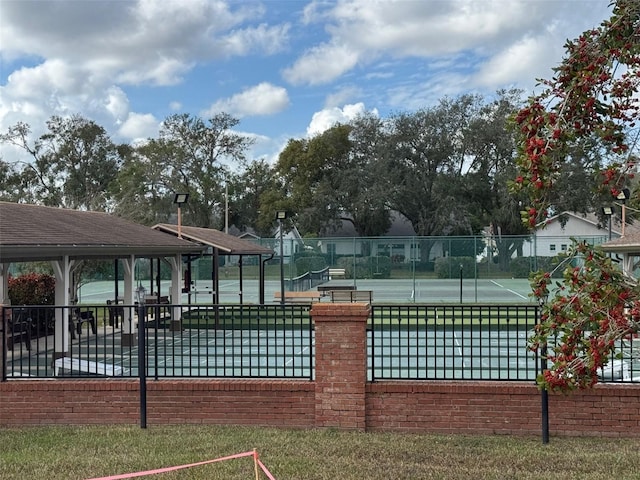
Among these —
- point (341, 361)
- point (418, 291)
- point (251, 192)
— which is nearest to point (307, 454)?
point (341, 361)

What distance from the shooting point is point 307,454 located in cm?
635

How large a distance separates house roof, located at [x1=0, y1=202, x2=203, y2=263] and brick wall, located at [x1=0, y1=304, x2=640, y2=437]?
11.1 ft

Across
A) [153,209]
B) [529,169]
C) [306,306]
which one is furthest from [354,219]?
[529,169]

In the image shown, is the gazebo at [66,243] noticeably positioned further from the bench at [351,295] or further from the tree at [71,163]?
the tree at [71,163]

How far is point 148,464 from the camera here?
6062mm

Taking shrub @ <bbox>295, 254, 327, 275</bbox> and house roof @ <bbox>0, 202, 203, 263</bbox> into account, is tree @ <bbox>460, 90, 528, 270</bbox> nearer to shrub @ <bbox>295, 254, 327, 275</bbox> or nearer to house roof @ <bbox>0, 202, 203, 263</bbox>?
shrub @ <bbox>295, 254, 327, 275</bbox>

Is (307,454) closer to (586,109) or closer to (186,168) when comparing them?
(586,109)

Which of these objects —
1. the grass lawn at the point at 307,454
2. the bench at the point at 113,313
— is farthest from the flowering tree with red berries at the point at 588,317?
the bench at the point at 113,313

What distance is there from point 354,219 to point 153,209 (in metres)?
17.0

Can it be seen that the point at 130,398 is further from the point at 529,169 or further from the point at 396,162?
the point at 396,162

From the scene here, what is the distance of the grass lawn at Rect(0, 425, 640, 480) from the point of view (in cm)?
578

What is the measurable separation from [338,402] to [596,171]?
14.4 feet

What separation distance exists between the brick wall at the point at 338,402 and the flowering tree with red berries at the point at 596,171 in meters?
3.54

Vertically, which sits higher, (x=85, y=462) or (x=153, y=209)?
(x=153, y=209)
